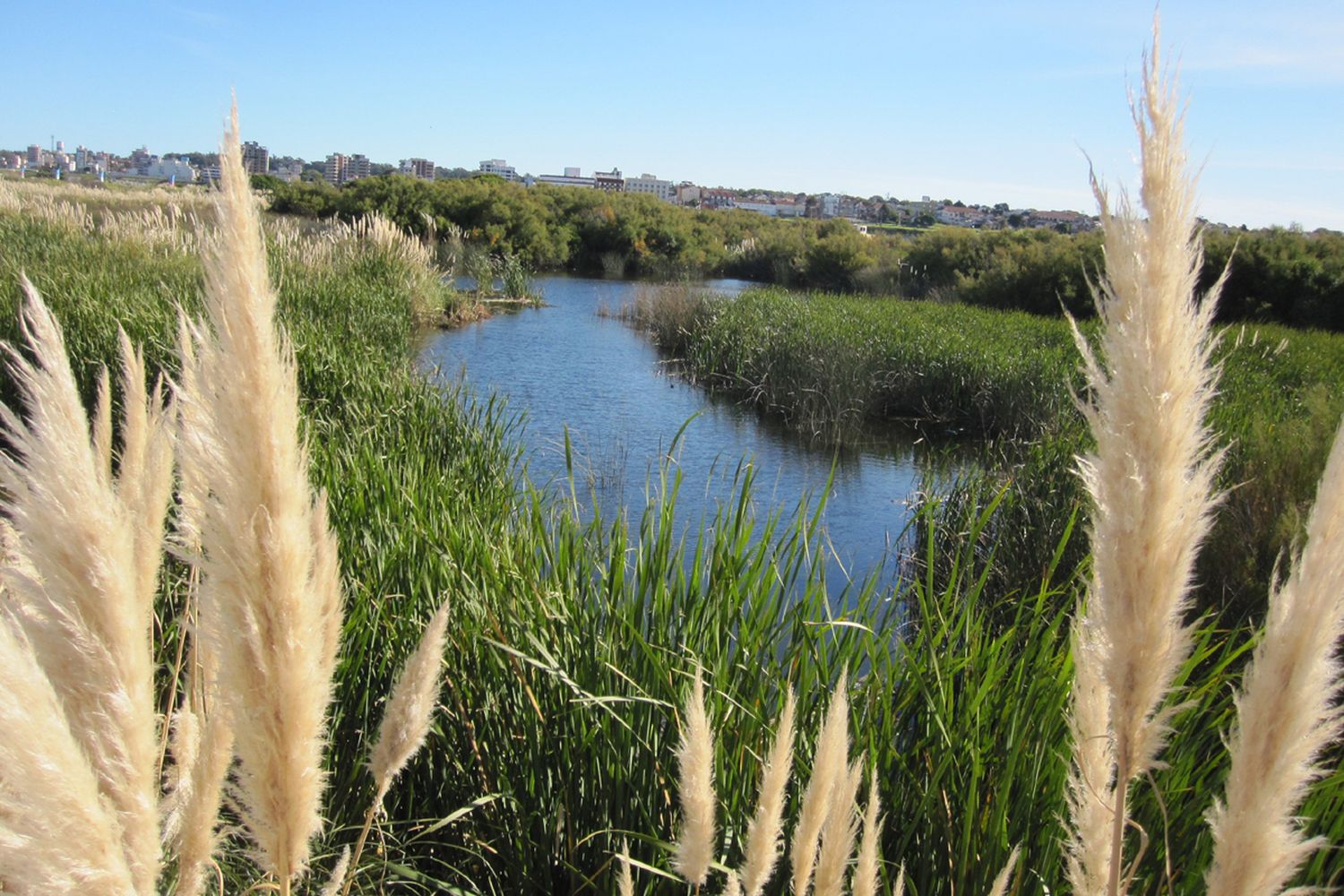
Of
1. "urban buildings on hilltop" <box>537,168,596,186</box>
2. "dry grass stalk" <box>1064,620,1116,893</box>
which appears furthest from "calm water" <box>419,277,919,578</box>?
"urban buildings on hilltop" <box>537,168,596,186</box>

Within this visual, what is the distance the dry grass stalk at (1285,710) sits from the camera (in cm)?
89

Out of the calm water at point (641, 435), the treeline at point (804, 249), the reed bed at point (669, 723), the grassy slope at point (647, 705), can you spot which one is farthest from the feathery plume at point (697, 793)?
the treeline at point (804, 249)

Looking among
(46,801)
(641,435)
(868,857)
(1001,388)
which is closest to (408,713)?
(46,801)

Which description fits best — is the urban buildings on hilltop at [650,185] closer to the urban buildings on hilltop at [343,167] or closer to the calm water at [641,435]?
the urban buildings on hilltop at [343,167]

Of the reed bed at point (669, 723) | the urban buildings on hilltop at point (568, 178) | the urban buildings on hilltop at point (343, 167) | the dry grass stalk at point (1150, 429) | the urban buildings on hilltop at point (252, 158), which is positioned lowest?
the reed bed at point (669, 723)

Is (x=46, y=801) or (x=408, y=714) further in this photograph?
(x=408, y=714)

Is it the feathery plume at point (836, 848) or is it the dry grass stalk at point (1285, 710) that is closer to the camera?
the dry grass stalk at point (1285, 710)

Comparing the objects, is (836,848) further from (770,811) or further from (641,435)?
(641,435)

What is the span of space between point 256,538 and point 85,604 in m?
0.16

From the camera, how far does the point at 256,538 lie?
34.4 inches

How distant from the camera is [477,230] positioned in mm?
35875

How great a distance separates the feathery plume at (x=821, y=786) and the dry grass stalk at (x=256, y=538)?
546 mm

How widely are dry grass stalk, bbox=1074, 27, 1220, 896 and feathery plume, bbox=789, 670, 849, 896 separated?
0.30 metres

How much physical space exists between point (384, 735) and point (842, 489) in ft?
28.8
